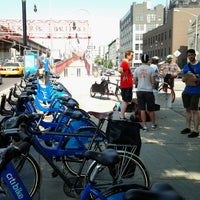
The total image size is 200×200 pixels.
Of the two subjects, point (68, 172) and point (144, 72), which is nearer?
point (68, 172)

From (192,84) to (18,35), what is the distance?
5058cm

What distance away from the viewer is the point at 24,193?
10.2ft

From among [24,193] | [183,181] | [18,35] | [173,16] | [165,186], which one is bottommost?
[183,181]

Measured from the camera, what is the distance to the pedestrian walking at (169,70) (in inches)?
470

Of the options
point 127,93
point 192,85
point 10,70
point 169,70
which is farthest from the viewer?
point 10,70

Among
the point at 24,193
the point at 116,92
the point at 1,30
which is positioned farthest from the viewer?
the point at 1,30

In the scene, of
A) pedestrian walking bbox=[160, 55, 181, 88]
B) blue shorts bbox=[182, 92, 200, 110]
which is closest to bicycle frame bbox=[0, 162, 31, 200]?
blue shorts bbox=[182, 92, 200, 110]

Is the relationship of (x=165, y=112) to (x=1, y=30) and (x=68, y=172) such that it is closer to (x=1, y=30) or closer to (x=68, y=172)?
(x=68, y=172)

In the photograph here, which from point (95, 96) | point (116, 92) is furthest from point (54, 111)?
point (95, 96)

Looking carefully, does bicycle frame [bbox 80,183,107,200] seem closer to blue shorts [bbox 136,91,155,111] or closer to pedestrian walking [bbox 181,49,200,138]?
pedestrian walking [bbox 181,49,200,138]

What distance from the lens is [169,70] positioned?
39.5 ft

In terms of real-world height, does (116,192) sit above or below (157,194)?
below

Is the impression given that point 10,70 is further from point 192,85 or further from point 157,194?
point 157,194

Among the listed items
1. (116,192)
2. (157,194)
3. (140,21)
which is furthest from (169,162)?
(140,21)
